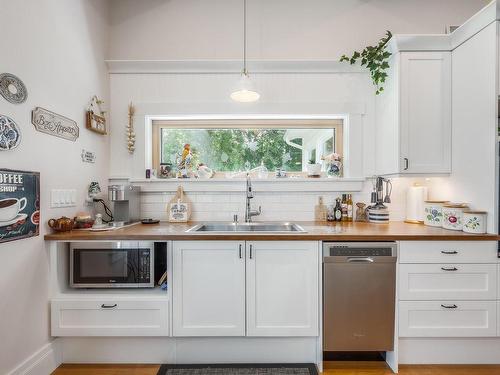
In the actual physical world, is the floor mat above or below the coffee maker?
below

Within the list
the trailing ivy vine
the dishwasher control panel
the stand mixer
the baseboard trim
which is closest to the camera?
the baseboard trim

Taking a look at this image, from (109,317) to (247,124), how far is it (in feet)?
6.35

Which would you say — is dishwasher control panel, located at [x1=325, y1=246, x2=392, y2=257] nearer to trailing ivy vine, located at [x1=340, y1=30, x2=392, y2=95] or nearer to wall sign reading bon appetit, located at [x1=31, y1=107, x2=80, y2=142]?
trailing ivy vine, located at [x1=340, y1=30, x2=392, y2=95]

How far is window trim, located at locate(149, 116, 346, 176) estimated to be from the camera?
2654 mm

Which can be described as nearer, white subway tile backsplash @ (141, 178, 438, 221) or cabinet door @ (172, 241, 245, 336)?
cabinet door @ (172, 241, 245, 336)

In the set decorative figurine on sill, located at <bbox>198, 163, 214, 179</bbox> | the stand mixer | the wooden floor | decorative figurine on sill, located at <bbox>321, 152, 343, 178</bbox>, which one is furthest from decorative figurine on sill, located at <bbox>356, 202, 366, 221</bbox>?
decorative figurine on sill, located at <bbox>198, 163, 214, 179</bbox>

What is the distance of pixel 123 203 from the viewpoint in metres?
2.28

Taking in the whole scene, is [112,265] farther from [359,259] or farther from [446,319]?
[446,319]

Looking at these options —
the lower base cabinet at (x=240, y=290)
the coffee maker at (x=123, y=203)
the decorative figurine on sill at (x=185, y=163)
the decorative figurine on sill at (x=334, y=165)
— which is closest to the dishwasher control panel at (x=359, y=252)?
the lower base cabinet at (x=240, y=290)

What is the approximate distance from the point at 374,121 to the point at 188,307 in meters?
2.22

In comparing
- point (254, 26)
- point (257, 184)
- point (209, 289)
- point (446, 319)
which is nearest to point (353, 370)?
point (446, 319)

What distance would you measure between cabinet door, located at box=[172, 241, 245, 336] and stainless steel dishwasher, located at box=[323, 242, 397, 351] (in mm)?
579

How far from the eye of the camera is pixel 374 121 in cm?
251

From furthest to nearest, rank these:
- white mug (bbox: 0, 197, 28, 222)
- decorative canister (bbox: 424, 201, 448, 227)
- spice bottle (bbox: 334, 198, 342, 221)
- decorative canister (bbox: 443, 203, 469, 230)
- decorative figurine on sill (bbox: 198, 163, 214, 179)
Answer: decorative figurine on sill (bbox: 198, 163, 214, 179)
spice bottle (bbox: 334, 198, 342, 221)
decorative canister (bbox: 424, 201, 448, 227)
decorative canister (bbox: 443, 203, 469, 230)
white mug (bbox: 0, 197, 28, 222)
